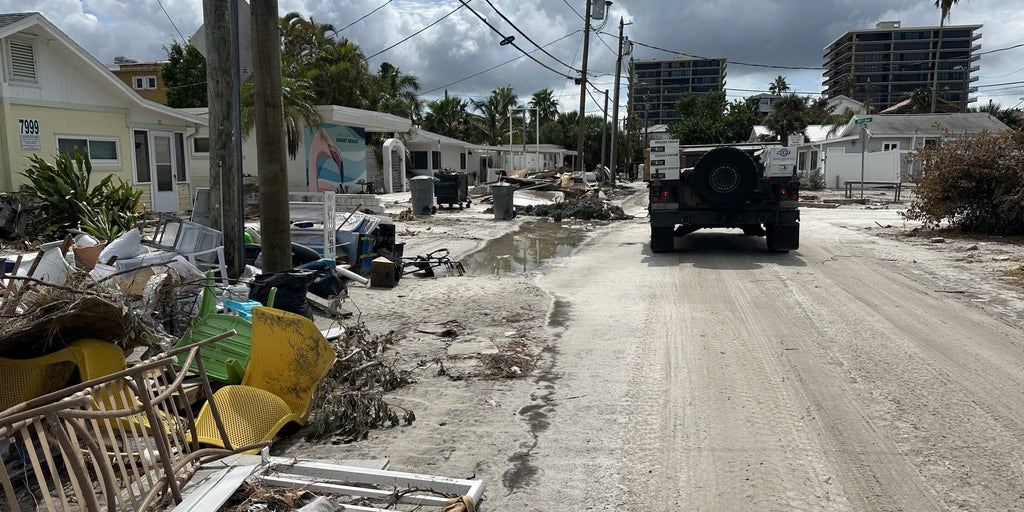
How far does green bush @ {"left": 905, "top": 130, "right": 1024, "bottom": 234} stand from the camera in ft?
49.8

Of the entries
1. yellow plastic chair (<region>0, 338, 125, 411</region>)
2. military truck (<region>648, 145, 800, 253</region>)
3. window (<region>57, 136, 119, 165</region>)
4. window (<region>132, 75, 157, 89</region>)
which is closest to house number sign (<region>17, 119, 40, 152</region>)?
window (<region>57, 136, 119, 165</region>)

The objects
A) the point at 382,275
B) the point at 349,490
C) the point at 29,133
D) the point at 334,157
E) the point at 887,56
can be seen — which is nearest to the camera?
the point at 349,490

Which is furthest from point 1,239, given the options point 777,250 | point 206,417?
point 777,250

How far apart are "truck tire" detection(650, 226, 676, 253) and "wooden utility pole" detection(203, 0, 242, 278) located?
757 centimetres

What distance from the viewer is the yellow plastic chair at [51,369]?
169 inches

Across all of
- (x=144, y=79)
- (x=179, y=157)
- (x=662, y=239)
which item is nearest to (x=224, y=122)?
(x=662, y=239)

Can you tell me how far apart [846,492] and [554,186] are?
33.9m

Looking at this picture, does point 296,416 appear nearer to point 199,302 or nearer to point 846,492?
point 199,302

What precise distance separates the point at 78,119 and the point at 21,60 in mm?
1849

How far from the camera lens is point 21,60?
15992 mm

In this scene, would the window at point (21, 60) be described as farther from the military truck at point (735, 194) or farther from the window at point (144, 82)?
the window at point (144, 82)

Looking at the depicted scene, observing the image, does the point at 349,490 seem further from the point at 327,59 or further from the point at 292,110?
the point at 327,59

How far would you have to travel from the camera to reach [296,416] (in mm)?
4703

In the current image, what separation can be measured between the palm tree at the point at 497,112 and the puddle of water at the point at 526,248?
50109mm
